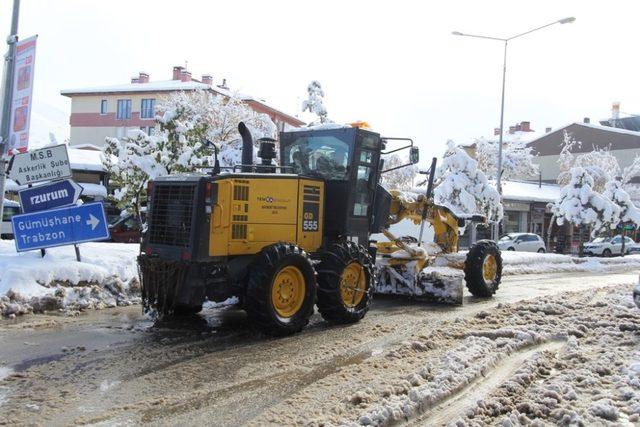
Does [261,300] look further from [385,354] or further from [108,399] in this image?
[108,399]

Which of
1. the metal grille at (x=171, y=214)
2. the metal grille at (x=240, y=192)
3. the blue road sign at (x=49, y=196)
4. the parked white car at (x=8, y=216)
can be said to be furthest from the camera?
the parked white car at (x=8, y=216)

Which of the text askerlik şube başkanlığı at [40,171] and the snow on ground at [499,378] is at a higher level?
the text askerlik şube başkanlığı at [40,171]

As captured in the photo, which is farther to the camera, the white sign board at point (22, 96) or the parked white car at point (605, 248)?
the parked white car at point (605, 248)

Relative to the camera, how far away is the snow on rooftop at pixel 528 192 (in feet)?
133

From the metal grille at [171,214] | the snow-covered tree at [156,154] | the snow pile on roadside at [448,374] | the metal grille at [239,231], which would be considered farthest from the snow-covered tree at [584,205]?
the metal grille at [171,214]

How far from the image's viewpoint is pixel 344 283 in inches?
330

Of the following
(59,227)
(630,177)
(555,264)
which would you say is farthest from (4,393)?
(630,177)

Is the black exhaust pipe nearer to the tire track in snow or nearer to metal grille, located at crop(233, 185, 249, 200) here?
metal grille, located at crop(233, 185, 249, 200)

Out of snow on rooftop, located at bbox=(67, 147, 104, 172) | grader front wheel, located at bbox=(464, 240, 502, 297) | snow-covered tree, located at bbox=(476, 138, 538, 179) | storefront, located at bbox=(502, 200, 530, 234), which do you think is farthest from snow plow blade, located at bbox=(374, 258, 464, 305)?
snow-covered tree, located at bbox=(476, 138, 538, 179)

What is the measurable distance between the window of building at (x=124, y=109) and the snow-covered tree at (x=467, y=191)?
38.6 meters

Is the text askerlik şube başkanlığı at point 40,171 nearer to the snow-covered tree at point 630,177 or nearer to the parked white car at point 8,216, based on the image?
the parked white car at point 8,216

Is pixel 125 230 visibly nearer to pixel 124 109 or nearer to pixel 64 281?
pixel 64 281

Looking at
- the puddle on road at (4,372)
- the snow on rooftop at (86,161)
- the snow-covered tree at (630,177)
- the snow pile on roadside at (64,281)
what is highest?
the snow-covered tree at (630,177)

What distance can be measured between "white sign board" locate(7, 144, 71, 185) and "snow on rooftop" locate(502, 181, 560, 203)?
3266cm
